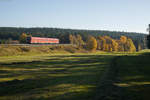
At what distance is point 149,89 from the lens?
1555 centimetres

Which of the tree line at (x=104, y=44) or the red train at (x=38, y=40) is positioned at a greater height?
the red train at (x=38, y=40)

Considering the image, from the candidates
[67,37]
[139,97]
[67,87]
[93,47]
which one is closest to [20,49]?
[93,47]

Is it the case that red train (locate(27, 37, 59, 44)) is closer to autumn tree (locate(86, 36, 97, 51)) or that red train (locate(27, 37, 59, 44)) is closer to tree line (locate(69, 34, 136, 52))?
autumn tree (locate(86, 36, 97, 51))

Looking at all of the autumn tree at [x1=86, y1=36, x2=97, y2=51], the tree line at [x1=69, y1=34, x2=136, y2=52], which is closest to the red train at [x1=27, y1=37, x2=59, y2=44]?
the autumn tree at [x1=86, y1=36, x2=97, y2=51]

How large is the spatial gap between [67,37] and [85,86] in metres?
118

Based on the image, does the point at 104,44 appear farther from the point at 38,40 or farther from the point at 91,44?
the point at 38,40

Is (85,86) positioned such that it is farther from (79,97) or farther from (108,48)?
(108,48)

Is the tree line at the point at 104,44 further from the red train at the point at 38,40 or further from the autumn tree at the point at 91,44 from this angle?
the red train at the point at 38,40

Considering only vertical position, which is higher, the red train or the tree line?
the red train

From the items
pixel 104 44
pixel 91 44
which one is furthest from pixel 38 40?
pixel 104 44

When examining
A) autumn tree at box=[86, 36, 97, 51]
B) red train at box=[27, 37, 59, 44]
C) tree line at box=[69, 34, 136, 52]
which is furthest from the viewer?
tree line at box=[69, 34, 136, 52]

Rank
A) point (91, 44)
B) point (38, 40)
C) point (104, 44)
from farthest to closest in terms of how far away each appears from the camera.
Result: point (104, 44)
point (91, 44)
point (38, 40)

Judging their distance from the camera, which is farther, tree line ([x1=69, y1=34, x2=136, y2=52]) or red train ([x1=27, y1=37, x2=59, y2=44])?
tree line ([x1=69, y1=34, x2=136, y2=52])

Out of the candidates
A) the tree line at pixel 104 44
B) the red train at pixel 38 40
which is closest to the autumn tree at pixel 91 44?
the tree line at pixel 104 44
